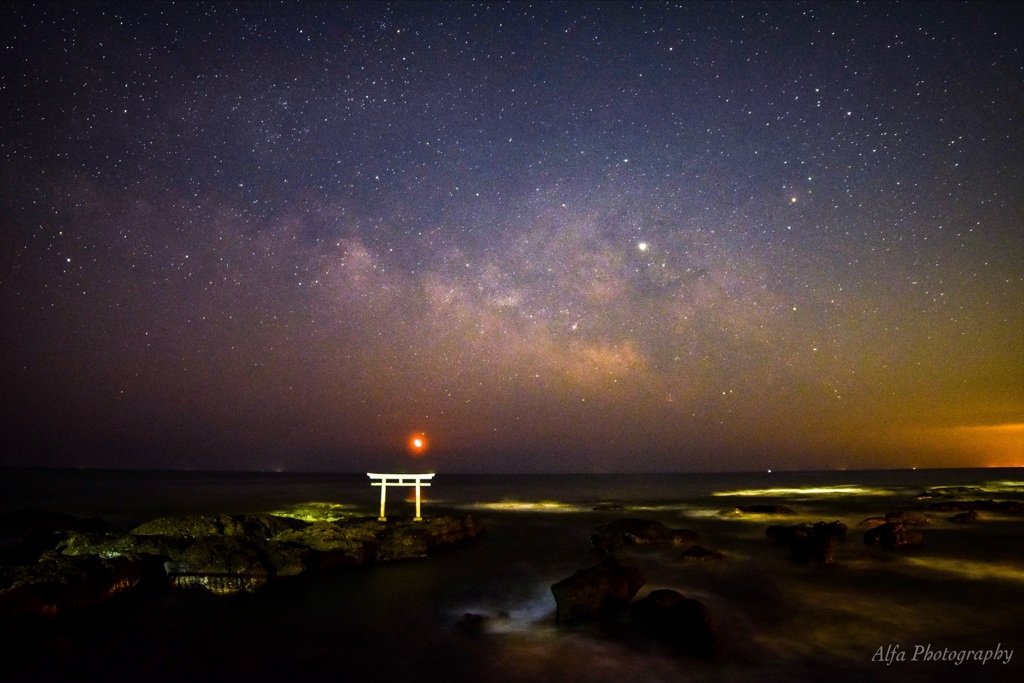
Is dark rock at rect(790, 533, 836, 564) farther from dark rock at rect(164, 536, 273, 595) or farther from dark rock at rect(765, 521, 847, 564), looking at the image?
dark rock at rect(164, 536, 273, 595)

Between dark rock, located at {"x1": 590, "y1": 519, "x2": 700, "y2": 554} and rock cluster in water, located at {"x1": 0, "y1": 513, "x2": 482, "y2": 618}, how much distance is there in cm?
671

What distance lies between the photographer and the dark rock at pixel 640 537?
23.6 m

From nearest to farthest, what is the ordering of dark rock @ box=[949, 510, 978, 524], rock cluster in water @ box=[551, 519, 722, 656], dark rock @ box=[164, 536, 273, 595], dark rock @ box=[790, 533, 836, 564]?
rock cluster in water @ box=[551, 519, 722, 656]
dark rock @ box=[164, 536, 273, 595]
dark rock @ box=[790, 533, 836, 564]
dark rock @ box=[949, 510, 978, 524]

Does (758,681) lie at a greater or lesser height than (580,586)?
lesser

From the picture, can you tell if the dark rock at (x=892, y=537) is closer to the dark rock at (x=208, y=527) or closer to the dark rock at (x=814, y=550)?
the dark rock at (x=814, y=550)

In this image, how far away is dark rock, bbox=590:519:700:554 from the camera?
23641 millimetres

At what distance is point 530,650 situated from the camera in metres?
11.6

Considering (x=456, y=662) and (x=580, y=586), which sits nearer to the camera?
(x=456, y=662)

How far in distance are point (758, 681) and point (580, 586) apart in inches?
155

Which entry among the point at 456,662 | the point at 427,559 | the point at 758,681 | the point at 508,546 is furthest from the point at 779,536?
the point at 456,662

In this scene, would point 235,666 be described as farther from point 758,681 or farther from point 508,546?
point 508,546

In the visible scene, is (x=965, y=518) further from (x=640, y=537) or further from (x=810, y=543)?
(x=640, y=537)

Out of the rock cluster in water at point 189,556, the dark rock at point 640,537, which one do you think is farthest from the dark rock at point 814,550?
the rock cluster in water at point 189,556

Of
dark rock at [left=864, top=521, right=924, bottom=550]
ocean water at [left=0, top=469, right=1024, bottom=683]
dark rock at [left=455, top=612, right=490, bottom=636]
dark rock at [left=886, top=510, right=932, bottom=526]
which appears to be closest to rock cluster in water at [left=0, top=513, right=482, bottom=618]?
ocean water at [left=0, top=469, right=1024, bottom=683]
